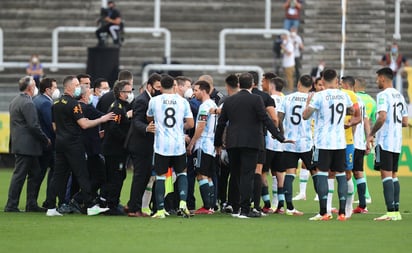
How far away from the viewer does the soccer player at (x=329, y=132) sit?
1862 centimetres

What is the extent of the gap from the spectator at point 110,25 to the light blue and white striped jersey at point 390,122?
1587 cm

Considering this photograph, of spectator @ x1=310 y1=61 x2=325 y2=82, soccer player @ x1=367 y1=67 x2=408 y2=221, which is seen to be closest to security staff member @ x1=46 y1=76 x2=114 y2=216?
soccer player @ x1=367 y1=67 x2=408 y2=221

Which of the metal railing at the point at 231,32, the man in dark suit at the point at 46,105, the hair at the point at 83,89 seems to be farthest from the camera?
the metal railing at the point at 231,32

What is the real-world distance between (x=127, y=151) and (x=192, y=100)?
169cm

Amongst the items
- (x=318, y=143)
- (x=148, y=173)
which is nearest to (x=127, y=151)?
(x=148, y=173)

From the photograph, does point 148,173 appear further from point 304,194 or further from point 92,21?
point 92,21

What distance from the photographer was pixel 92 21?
3850 centimetres

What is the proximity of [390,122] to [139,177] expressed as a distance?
3.70 m

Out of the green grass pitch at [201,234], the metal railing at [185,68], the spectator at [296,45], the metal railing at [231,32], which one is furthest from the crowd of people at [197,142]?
the spectator at [296,45]

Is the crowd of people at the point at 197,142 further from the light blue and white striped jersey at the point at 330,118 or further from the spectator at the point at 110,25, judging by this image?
the spectator at the point at 110,25

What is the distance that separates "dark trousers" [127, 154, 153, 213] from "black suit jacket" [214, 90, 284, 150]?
4.18ft

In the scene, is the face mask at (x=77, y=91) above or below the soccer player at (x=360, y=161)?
above

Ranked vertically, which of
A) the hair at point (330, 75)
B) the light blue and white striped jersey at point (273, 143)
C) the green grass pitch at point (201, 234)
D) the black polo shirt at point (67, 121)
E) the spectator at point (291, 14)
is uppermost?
the spectator at point (291, 14)

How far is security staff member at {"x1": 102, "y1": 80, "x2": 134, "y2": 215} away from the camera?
1956 centimetres
